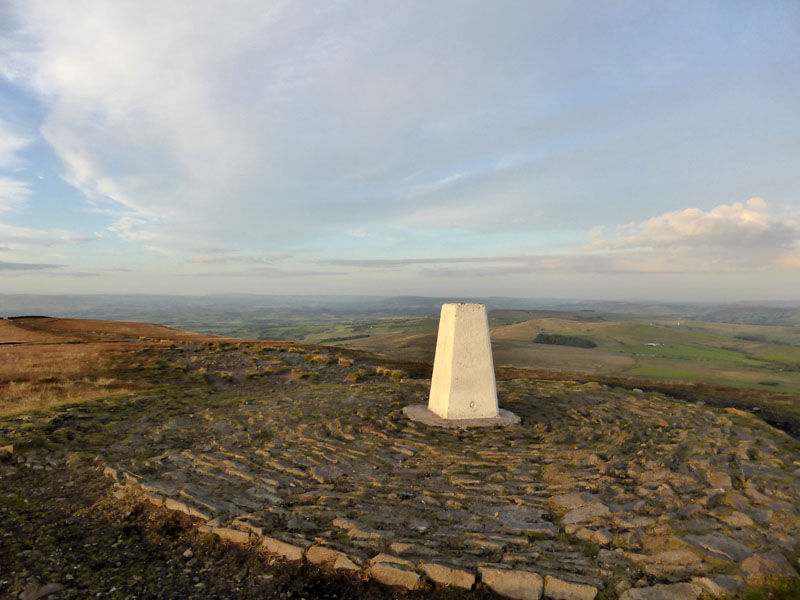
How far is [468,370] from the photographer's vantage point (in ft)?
44.6

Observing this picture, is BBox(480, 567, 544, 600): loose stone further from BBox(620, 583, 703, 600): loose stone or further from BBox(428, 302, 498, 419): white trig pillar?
BBox(428, 302, 498, 419): white trig pillar

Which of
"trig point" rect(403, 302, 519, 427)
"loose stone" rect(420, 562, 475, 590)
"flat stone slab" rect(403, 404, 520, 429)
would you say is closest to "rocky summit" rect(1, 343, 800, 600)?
"loose stone" rect(420, 562, 475, 590)

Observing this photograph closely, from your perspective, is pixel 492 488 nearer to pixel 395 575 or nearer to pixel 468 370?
pixel 395 575

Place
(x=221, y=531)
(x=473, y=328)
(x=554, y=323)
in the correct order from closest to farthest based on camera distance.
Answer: (x=221, y=531) < (x=473, y=328) < (x=554, y=323)

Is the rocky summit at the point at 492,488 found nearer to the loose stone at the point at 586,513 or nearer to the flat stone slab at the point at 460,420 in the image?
the loose stone at the point at 586,513

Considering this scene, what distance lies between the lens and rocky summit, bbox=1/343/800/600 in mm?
5512

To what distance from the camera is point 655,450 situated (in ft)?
34.3

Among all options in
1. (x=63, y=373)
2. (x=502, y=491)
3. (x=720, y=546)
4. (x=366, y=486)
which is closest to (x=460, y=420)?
(x=502, y=491)

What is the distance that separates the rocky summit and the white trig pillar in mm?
1248

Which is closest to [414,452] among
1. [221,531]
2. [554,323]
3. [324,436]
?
[324,436]

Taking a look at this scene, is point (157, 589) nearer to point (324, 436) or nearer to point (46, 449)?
point (324, 436)

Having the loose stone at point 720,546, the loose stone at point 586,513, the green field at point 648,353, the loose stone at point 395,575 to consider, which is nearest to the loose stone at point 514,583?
the loose stone at point 395,575

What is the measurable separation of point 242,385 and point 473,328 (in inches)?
560

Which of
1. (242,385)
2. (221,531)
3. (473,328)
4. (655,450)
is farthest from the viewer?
(242,385)
